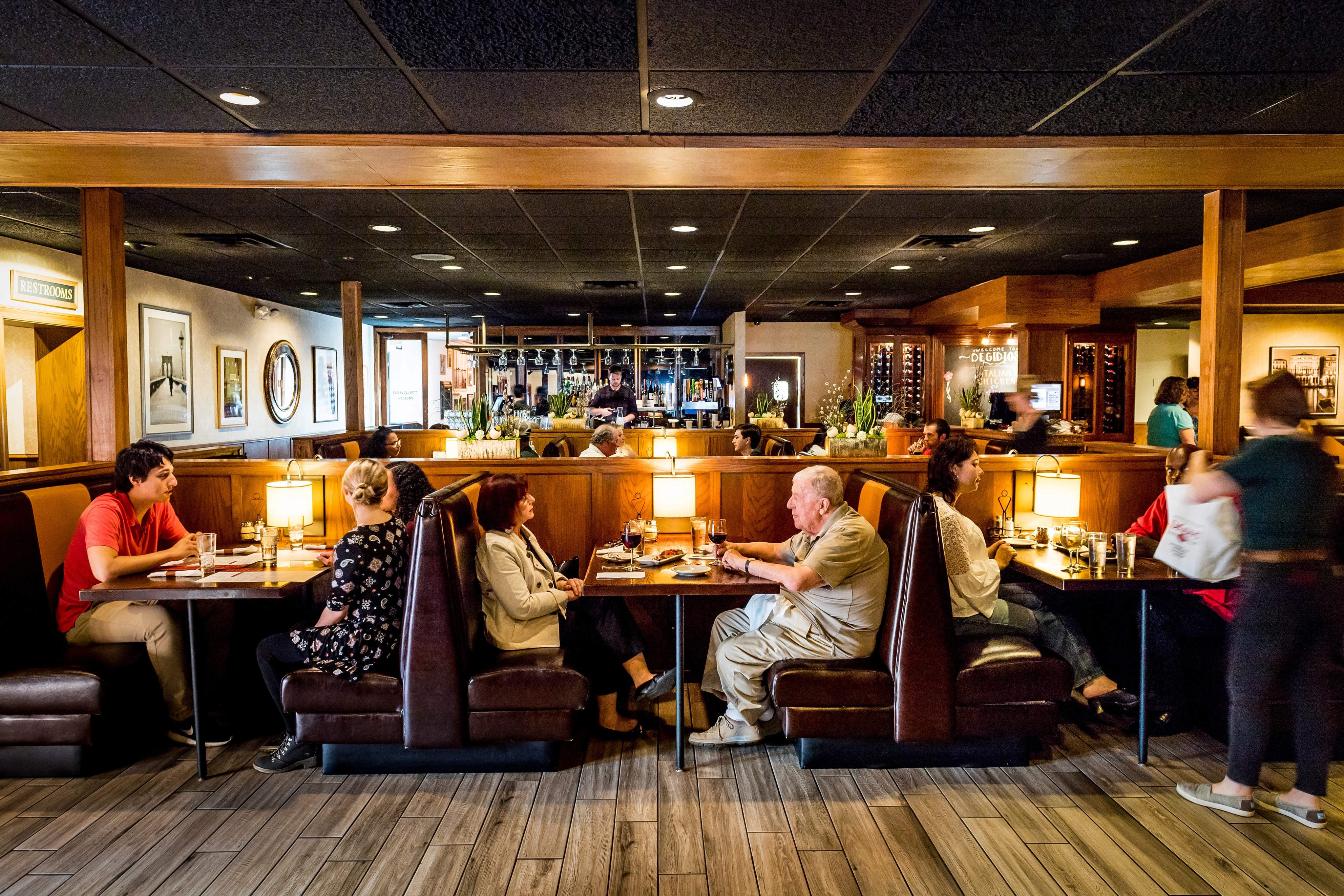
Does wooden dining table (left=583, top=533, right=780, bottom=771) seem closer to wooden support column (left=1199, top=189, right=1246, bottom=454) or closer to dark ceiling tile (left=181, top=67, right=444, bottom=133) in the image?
dark ceiling tile (left=181, top=67, right=444, bottom=133)

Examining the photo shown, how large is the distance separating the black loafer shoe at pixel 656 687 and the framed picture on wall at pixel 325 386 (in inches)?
435

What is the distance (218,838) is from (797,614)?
2426 mm

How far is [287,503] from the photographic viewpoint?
14.2 ft

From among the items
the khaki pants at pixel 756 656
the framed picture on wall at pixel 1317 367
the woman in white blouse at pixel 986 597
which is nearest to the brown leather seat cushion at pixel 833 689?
the khaki pants at pixel 756 656

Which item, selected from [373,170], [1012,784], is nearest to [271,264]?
[373,170]

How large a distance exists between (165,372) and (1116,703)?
9.52 m

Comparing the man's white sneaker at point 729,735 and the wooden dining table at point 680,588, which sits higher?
→ the wooden dining table at point 680,588

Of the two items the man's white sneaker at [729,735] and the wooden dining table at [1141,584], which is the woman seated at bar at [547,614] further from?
the wooden dining table at [1141,584]

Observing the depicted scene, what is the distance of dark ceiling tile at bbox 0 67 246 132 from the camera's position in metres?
3.54

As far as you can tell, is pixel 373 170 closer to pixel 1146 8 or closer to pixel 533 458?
pixel 533 458

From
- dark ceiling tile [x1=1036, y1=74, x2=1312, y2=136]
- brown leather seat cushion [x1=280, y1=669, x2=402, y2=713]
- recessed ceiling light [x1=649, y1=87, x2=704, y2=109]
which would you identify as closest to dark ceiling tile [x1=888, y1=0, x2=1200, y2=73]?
dark ceiling tile [x1=1036, y1=74, x2=1312, y2=136]

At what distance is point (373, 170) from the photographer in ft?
15.9

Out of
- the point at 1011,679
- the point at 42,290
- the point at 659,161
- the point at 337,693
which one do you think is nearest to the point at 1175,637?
the point at 1011,679

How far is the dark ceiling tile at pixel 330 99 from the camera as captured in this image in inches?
140
